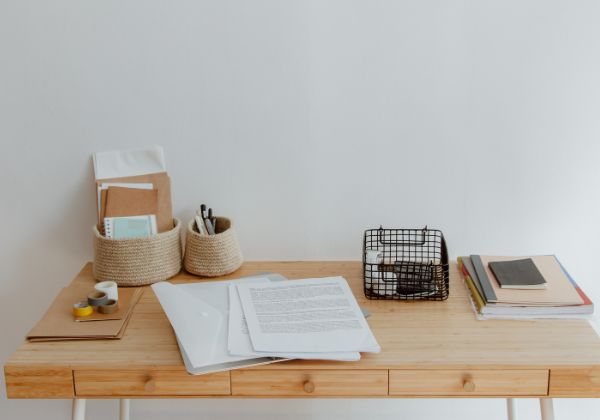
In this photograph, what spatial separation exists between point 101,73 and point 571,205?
1.23 metres

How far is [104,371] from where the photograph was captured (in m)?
1.39

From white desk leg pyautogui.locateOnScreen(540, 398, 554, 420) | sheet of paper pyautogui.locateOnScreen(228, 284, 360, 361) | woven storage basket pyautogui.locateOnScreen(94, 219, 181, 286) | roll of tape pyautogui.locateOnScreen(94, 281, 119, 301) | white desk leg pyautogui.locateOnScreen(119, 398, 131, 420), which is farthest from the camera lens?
white desk leg pyautogui.locateOnScreen(119, 398, 131, 420)

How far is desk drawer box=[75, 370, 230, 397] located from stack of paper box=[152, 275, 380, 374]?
0.04 m

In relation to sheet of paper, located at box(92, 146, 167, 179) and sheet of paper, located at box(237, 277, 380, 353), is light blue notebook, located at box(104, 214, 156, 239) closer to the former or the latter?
sheet of paper, located at box(92, 146, 167, 179)

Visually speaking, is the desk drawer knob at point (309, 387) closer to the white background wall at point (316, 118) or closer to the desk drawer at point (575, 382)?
the desk drawer at point (575, 382)

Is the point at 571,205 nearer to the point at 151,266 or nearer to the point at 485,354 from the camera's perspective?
the point at 485,354

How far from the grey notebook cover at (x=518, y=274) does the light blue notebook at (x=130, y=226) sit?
0.84 m

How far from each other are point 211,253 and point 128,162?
333mm

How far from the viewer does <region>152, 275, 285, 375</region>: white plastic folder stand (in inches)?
53.8

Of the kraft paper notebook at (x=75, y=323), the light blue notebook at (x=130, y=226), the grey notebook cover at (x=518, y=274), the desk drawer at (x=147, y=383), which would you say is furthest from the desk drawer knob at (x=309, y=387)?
the light blue notebook at (x=130, y=226)

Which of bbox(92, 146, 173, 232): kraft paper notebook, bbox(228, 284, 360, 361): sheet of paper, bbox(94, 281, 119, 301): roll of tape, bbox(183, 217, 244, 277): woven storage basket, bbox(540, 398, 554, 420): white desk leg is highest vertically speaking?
bbox(92, 146, 173, 232): kraft paper notebook

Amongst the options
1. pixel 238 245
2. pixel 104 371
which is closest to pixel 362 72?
pixel 238 245

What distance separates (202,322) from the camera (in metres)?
1.48

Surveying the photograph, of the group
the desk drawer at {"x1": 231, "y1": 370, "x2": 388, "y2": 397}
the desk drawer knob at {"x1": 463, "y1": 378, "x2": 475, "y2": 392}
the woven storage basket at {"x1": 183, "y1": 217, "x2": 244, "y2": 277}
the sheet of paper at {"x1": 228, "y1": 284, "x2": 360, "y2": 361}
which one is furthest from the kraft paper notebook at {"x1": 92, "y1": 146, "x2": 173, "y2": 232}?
the desk drawer knob at {"x1": 463, "y1": 378, "x2": 475, "y2": 392}
